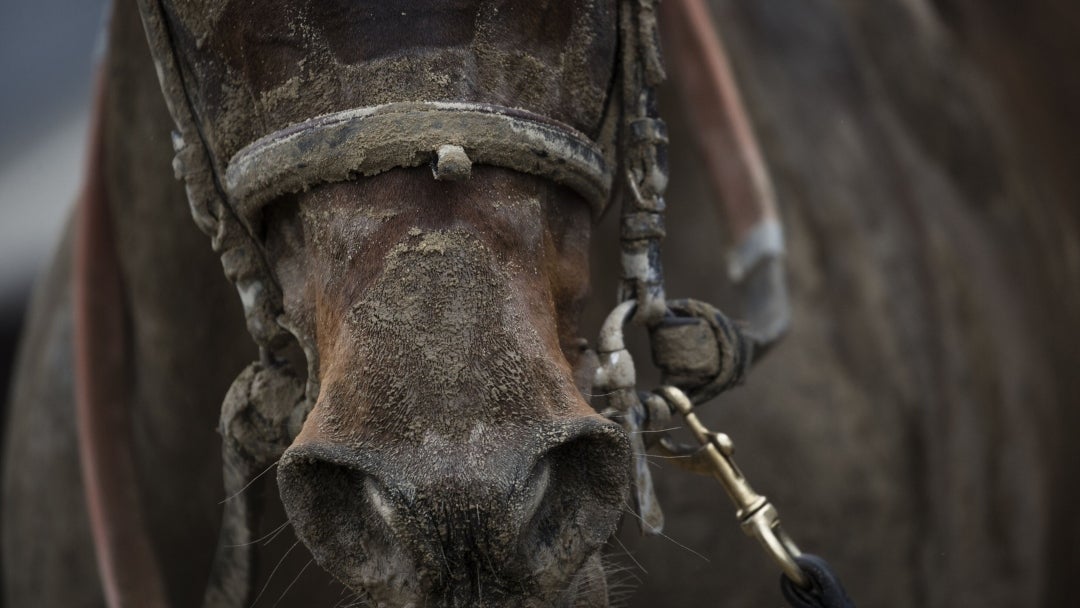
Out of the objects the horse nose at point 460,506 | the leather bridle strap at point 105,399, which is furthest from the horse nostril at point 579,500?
the leather bridle strap at point 105,399

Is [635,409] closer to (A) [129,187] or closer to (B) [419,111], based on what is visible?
(B) [419,111]

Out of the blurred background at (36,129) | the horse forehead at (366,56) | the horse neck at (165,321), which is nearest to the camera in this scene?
the horse forehead at (366,56)

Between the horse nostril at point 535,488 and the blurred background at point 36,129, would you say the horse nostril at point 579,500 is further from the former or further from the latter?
the blurred background at point 36,129

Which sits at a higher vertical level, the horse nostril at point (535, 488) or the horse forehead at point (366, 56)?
the horse forehead at point (366, 56)

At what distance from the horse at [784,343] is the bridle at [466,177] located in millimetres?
24

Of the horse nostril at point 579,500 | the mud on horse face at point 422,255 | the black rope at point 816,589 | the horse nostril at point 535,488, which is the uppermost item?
the mud on horse face at point 422,255

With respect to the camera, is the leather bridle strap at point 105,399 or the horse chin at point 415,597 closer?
the horse chin at point 415,597

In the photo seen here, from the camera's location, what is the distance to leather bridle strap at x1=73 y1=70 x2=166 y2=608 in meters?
1.19

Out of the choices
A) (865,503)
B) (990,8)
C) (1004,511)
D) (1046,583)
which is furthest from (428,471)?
(990,8)

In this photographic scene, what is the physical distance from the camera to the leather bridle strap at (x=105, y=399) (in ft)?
3.91

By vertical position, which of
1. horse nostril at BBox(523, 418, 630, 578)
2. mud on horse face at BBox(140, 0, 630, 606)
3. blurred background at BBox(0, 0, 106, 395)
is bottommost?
horse nostril at BBox(523, 418, 630, 578)

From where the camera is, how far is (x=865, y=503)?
1553 mm

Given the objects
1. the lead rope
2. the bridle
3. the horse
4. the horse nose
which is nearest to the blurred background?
the horse

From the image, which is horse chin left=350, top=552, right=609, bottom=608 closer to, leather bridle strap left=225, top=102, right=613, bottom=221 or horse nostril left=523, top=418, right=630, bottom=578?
horse nostril left=523, top=418, right=630, bottom=578
